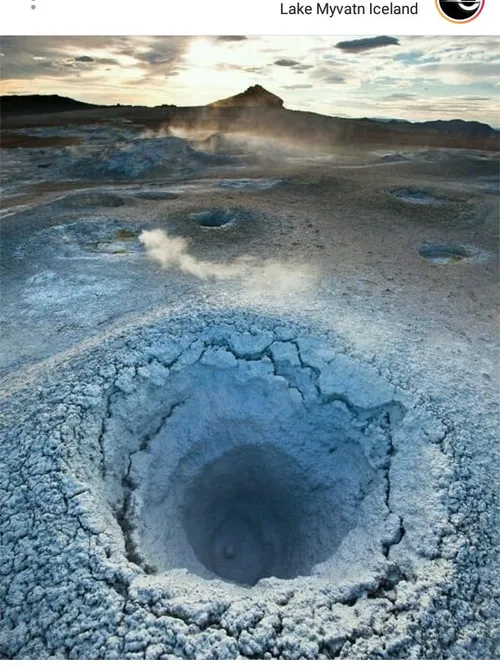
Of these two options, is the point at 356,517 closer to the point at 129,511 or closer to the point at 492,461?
the point at 492,461

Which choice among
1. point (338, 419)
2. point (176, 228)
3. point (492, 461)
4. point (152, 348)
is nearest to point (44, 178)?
point (176, 228)

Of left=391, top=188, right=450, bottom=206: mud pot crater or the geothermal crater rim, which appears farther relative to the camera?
left=391, top=188, right=450, bottom=206: mud pot crater

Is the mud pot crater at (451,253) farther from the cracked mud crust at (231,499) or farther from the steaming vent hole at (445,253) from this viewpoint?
the cracked mud crust at (231,499)

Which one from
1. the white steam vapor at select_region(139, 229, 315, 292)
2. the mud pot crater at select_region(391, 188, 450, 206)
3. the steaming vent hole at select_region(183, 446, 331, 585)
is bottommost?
the steaming vent hole at select_region(183, 446, 331, 585)

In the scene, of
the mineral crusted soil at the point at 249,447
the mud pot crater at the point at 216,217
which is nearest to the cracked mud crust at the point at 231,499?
the mineral crusted soil at the point at 249,447

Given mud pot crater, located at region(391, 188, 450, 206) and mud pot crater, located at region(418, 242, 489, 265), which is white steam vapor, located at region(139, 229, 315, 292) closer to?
mud pot crater, located at region(418, 242, 489, 265)

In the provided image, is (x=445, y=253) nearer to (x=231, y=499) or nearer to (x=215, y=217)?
(x=215, y=217)
